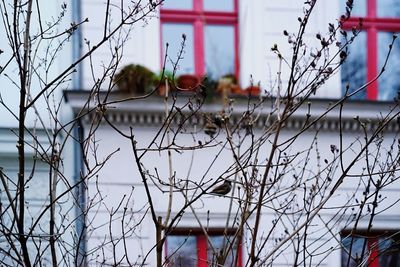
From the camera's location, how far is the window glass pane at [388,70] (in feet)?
47.2

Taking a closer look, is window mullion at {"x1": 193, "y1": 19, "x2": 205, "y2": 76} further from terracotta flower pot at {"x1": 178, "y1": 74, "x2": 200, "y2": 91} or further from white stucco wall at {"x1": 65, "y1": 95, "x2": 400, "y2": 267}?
white stucco wall at {"x1": 65, "y1": 95, "x2": 400, "y2": 267}

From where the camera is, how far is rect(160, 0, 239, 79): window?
1394 centimetres

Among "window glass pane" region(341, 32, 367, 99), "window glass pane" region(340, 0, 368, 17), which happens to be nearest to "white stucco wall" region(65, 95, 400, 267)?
"window glass pane" region(341, 32, 367, 99)

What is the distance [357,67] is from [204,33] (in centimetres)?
197

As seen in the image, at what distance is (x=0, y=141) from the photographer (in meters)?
13.0

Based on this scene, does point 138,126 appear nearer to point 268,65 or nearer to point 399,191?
point 268,65

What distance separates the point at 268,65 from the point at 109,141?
2.12m

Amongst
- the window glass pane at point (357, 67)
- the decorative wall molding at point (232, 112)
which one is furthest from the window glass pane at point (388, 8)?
the decorative wall molding at point (232, 112)

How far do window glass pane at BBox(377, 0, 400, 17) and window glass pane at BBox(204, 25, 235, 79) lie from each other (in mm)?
1929

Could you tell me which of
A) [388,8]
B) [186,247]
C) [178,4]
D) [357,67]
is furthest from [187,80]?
[388,8]

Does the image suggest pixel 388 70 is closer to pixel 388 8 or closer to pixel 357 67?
pixel 357 67

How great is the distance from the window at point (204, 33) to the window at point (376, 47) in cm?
149

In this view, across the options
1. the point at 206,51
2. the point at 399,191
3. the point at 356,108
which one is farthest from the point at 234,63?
the point at 399,191

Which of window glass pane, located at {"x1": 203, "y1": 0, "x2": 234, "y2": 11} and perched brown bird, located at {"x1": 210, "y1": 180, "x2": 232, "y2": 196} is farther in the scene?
window glass pane, located at {"x1": 203, "y1": 0, "x2": 234, "y2": 11}
